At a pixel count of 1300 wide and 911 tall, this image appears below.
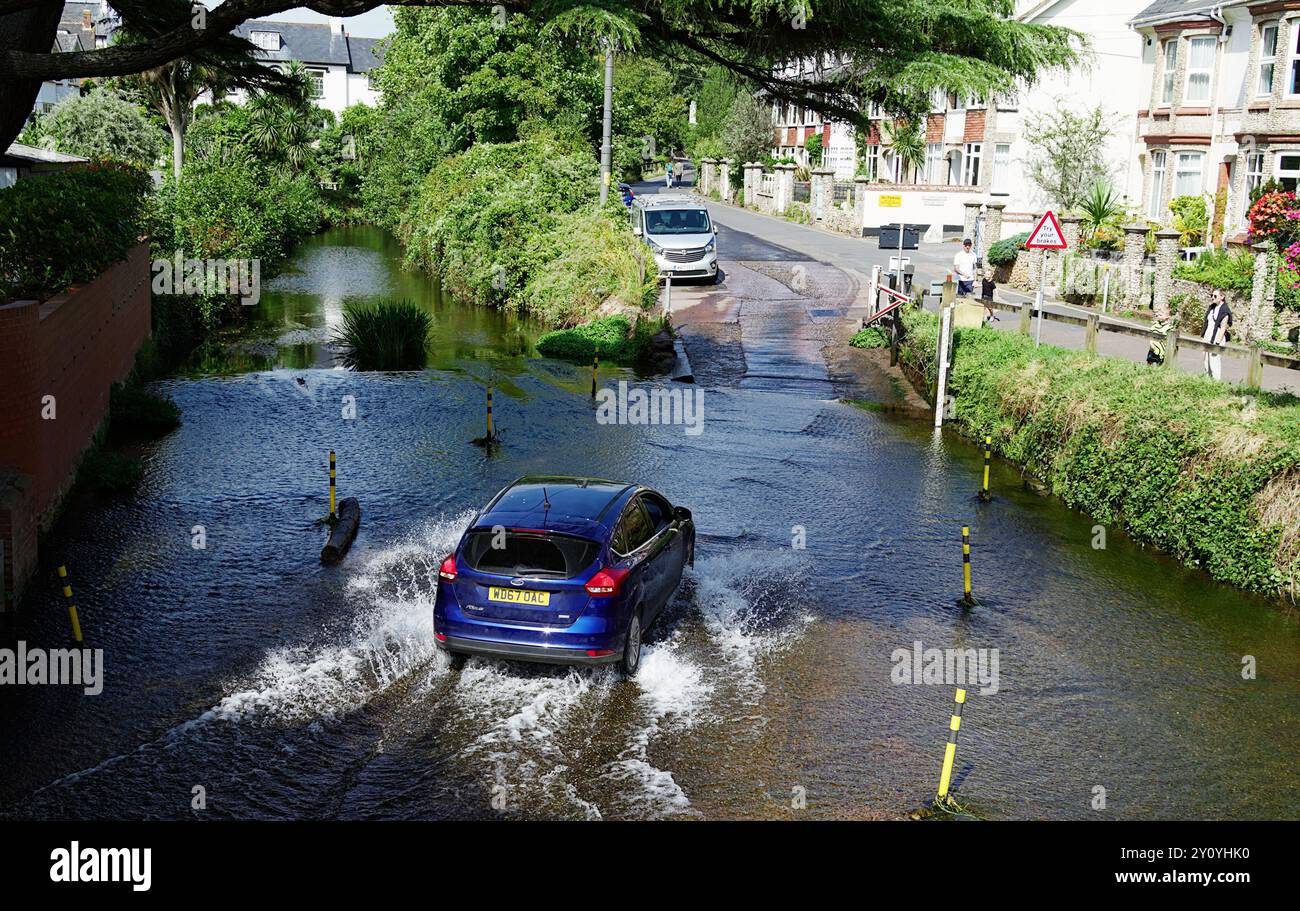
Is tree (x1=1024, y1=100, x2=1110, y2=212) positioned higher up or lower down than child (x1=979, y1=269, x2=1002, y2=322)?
higher up

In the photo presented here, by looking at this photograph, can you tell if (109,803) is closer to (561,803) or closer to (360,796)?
(360,796)

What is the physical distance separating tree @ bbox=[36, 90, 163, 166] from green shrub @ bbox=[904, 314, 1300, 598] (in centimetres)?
4816

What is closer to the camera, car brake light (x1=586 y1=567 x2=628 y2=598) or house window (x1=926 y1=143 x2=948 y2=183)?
car brake light (x1=586 y1=567 x2=628 y2=598)

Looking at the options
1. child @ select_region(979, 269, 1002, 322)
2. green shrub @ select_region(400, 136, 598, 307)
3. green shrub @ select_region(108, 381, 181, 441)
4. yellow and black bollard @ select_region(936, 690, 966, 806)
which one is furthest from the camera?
green shrub @ select_region(400, 136, 598, 307)

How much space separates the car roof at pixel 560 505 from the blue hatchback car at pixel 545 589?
0.06ft

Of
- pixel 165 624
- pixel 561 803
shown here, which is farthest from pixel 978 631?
pixel 165 624

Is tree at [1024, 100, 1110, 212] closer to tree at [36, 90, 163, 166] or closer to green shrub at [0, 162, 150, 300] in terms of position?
green shrub at [0, 162, 150, 300]

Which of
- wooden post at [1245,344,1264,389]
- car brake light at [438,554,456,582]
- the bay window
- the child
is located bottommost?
car brake light at [438,554,456,582]

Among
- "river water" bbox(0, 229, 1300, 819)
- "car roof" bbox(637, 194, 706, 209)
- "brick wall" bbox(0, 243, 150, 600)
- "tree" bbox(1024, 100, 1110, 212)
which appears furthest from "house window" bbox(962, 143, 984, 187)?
"brick wall" bbox(0, 243, 150, 600)

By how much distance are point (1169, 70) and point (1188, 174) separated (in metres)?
3.98

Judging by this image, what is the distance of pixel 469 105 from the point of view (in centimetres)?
5156

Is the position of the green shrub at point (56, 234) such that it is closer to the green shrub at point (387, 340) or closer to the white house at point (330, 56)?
the green shrub at point (387, 340)

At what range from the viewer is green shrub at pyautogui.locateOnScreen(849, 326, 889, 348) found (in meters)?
31.0

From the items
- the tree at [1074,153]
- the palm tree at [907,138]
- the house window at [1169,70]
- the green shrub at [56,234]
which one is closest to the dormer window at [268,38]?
the tree at [1074,153]
